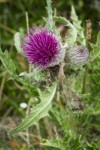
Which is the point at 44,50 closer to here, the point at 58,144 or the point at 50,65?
the point at 50,65

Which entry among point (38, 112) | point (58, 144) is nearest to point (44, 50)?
point (38, 112)

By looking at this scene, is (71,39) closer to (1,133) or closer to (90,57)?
(90,57)

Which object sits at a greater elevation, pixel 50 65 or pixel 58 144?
pixel 50 65

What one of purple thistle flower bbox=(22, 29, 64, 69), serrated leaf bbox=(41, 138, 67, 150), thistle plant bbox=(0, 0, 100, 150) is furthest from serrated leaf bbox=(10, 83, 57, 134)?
serrated leaf bbox=(41, 138, 67, 150)

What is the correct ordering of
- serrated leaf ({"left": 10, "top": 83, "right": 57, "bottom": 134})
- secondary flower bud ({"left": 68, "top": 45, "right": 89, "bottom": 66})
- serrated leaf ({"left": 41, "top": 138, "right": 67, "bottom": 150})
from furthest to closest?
1. serrated leaf ({"left": 41, "top": 138, "right": 67, "bottom": 150})
2. secondary flower bud ({"left": 68, "top": 45, "right": 89, "bottom": 66})
3. serrated leaf ({"left": 10, "top": 83, "right": 57, "bottom": 134})

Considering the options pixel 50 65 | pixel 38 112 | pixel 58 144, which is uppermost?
pixel 50 65

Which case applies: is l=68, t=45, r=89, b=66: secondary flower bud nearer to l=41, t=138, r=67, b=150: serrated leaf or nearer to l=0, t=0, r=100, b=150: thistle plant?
l=0, t=0, r=100, b=150: thistle plant
